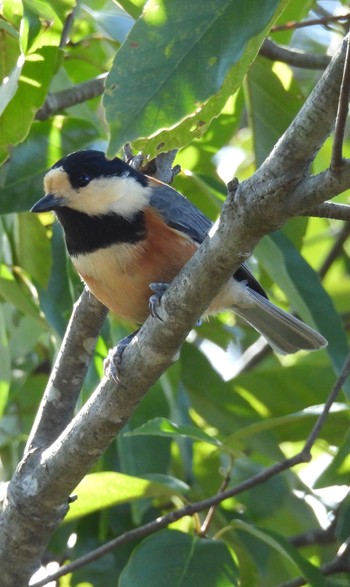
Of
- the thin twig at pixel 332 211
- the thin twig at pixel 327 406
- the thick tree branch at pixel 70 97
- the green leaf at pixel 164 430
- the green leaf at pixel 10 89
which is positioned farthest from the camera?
the thick tree branch at pixel 70 97

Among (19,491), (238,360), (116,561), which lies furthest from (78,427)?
(238,360)

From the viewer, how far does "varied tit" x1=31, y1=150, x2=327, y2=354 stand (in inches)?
132

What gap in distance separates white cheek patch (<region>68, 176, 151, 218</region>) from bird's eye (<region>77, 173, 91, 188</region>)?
0.01 meters

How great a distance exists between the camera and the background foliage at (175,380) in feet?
10.6

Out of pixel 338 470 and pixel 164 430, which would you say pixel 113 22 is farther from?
pixel 338 470

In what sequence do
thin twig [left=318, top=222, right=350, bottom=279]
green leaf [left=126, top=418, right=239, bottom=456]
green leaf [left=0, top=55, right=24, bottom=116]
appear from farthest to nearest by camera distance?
thin twig [left=318, top=222, right=350, bottom=279] → green leaf [left=126, top=418, right=239, bottom=456] → green leaf [left=0, top=55, right=24, bottom=116]

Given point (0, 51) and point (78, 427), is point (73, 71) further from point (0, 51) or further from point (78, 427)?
point (78, 427)

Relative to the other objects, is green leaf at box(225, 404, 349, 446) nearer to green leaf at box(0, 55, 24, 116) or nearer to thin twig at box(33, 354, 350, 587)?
thin twig at box(33, 354, 350, 587)

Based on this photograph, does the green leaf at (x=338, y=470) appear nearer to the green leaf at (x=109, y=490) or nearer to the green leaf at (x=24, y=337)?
the green leaf at (x=109, y=490)

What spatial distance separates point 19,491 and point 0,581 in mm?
355

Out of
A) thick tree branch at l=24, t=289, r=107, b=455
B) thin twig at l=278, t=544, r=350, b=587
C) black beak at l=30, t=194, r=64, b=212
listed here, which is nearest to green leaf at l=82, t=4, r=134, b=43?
black beak at l=30, t=194, r=64, b=212

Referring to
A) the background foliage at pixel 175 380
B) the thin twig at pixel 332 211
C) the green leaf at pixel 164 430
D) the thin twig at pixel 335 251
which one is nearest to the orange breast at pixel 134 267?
the background foliage at pixel 175 380

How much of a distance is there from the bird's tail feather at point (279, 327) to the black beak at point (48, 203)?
804mm

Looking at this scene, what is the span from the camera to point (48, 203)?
3.49 metres
